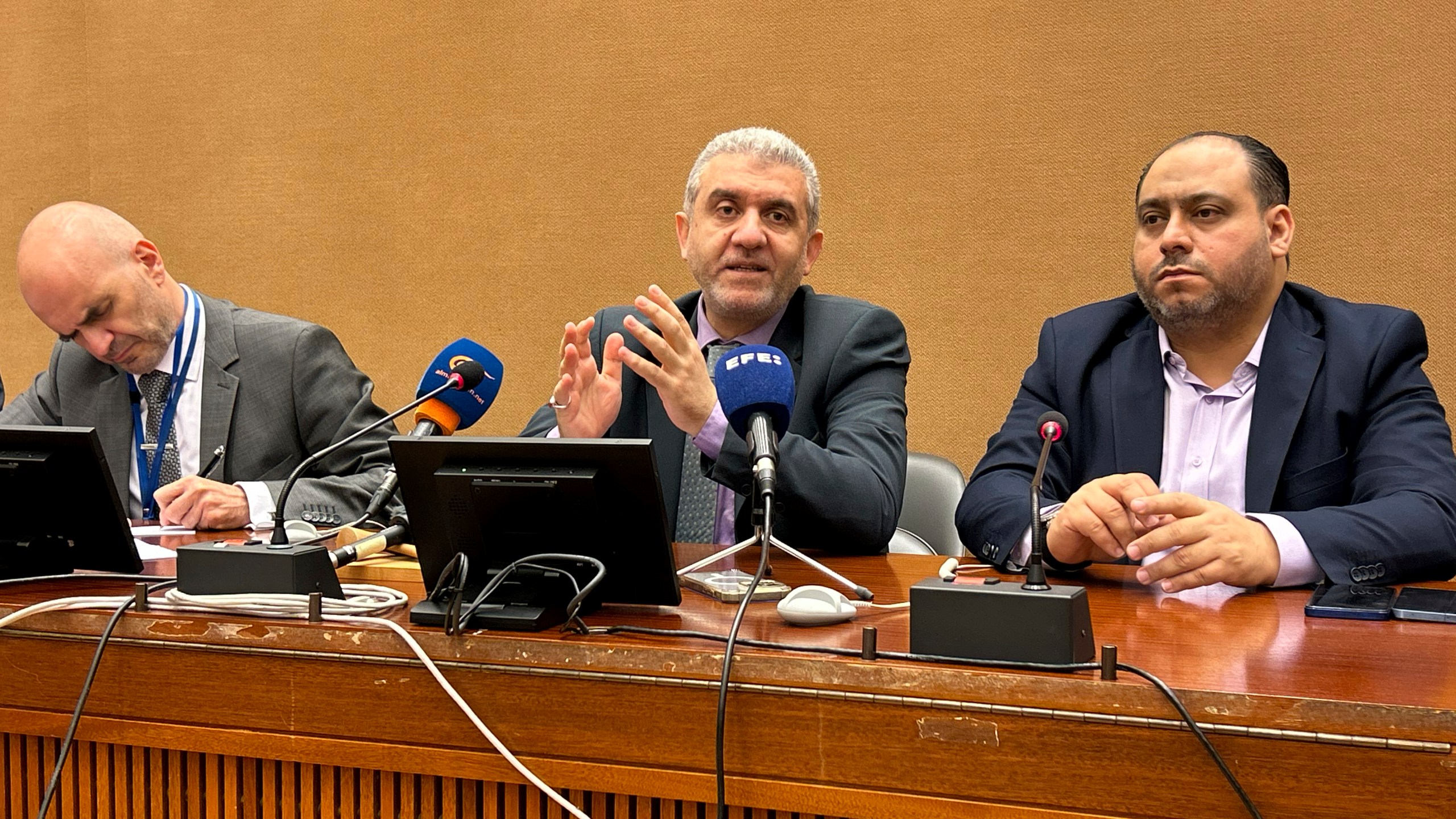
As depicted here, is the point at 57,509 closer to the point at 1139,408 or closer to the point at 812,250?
the point at 812,250

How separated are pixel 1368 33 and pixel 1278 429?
145cm

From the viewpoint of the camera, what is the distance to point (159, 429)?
246 centimetres

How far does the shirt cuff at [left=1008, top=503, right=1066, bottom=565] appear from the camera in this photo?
168cm

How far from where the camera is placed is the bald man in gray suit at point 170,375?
7.95 ft

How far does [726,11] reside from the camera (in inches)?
129

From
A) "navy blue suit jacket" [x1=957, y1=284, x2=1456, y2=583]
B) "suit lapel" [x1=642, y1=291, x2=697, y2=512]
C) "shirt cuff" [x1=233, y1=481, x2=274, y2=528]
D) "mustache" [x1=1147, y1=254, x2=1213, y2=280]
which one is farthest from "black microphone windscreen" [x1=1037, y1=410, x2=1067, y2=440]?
"shirt cuff" [x1=233, y1=481, x2=274, y2=528]

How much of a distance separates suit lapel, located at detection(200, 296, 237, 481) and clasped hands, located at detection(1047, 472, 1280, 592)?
1751mm

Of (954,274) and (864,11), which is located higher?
(864,11)

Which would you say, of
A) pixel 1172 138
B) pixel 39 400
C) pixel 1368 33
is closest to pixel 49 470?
pixel 39 400

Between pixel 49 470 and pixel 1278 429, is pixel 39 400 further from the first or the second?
pixel 1278 429

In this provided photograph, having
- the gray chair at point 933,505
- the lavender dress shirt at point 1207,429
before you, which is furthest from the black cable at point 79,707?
the lavender dress shirt at point 1207,429

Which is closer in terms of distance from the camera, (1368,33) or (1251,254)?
(1251,254)

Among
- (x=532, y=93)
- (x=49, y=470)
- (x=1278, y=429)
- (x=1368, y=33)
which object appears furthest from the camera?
(x=532, y=93)

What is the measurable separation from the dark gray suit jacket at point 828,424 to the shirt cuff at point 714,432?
51 millimetres
